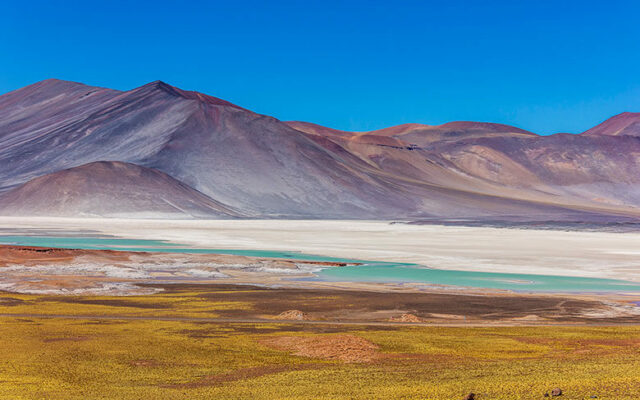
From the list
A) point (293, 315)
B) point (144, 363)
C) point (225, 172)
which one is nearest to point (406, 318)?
point (293, 315)

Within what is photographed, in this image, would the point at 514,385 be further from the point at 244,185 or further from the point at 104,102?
the point at 104,102

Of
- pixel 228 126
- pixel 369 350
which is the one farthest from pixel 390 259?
pixel 228 126

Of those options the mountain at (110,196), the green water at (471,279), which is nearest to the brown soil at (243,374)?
the green water at (471,279)

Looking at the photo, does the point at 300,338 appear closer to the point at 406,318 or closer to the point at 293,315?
the point at 293,315

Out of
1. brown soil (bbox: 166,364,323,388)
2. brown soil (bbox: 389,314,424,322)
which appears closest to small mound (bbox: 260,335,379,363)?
brown soil (bbox: 166,364,323,388)

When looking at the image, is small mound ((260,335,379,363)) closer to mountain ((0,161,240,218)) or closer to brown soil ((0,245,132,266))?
brown soil ((0,245,132,266))

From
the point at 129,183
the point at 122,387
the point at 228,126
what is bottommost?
the point at 122,387

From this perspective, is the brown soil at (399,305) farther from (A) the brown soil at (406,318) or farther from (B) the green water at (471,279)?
(B) the green water at (471,279)
